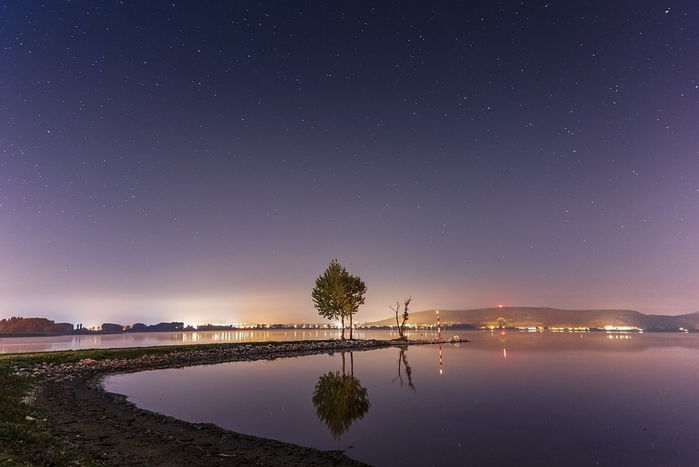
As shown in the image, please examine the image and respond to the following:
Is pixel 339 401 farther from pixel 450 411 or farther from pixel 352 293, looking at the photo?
pixel 352 293

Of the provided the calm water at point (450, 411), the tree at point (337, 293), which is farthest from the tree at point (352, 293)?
the calm water at point (450, 411)

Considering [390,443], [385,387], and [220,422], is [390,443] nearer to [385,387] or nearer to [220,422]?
[220,422]

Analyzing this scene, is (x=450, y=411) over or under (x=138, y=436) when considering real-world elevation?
under

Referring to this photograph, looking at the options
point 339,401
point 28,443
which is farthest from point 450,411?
point 28,443

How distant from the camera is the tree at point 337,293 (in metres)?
90.2

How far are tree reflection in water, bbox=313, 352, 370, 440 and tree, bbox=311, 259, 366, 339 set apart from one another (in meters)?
47.7

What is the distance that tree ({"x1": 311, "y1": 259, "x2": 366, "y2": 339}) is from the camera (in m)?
90.2

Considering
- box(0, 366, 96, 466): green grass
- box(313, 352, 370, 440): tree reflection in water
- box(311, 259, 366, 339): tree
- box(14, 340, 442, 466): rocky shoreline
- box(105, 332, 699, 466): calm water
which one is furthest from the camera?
box(311, 259, 366, 339): tree

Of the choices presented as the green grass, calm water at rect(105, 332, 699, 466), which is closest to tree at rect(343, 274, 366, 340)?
calm water at rect(105, 332, 699, 466)

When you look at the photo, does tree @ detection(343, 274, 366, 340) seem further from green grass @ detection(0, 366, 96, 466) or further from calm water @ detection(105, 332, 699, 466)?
green grass @ detection(0, 366, 96, 466)

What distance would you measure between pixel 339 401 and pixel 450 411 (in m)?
7.55

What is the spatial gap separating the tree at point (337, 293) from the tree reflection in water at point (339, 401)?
156 feet

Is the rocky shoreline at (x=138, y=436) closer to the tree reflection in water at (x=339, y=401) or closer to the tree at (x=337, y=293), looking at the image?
the tree reflection in water at (x=339, y=401)

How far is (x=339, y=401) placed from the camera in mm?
29359
